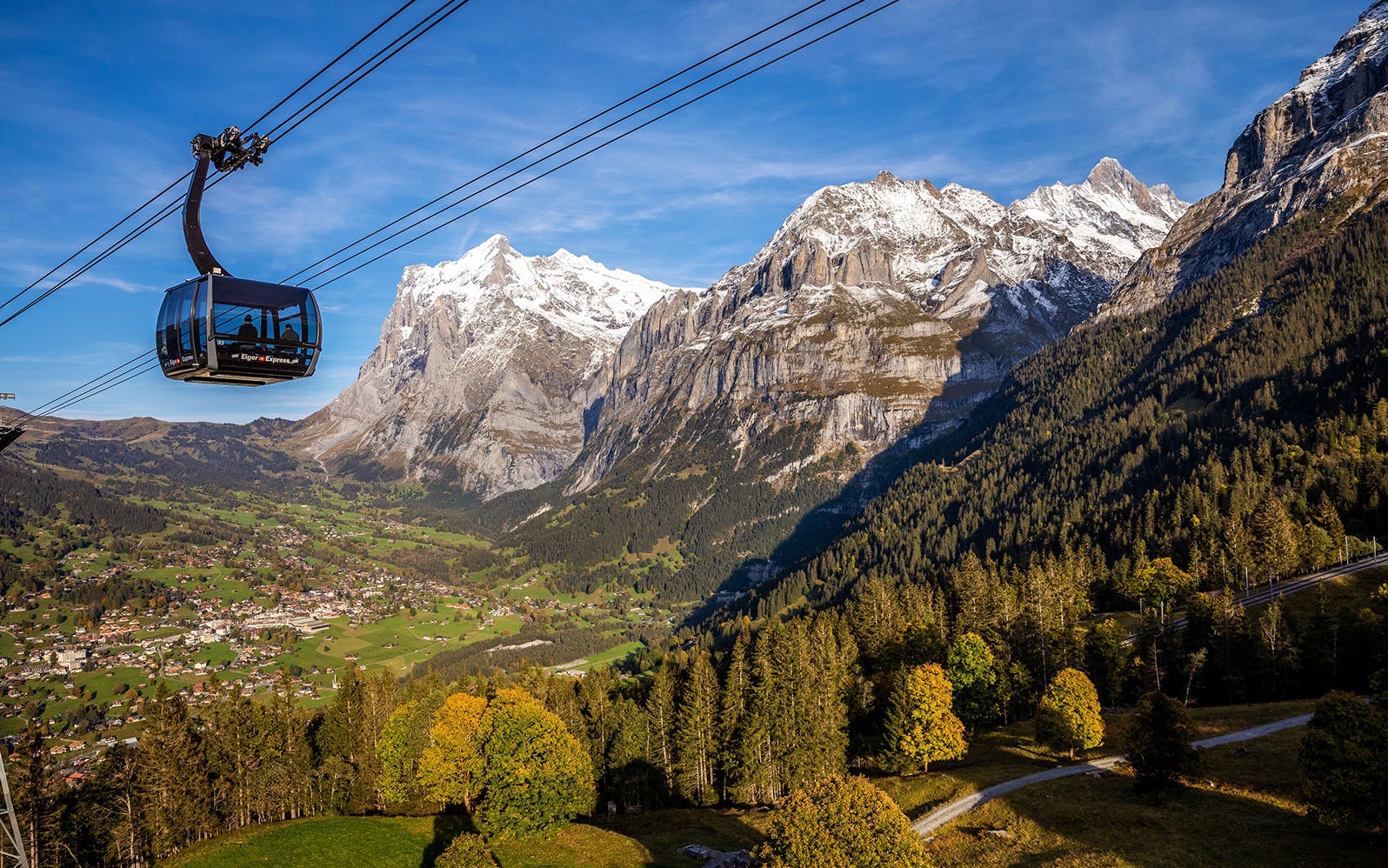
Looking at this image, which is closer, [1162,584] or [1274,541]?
[1274,541]

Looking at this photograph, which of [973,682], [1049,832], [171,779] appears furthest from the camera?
[973,682]

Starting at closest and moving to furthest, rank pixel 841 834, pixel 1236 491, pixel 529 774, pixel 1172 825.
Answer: pixel 841 834 → pixel 1172 825 → pixel 529 774 → pixel 1236 491

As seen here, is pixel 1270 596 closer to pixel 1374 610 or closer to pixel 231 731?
pixel 1374 610

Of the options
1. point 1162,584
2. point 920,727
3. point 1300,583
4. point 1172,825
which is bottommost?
point 1172,825

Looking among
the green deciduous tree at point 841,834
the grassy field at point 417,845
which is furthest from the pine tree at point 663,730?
the green deciduous tree at point 841,834

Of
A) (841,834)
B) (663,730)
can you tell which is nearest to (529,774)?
(663,730)

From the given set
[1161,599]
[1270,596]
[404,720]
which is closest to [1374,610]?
[1270,596]

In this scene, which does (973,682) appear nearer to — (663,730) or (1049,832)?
(1049,832)
